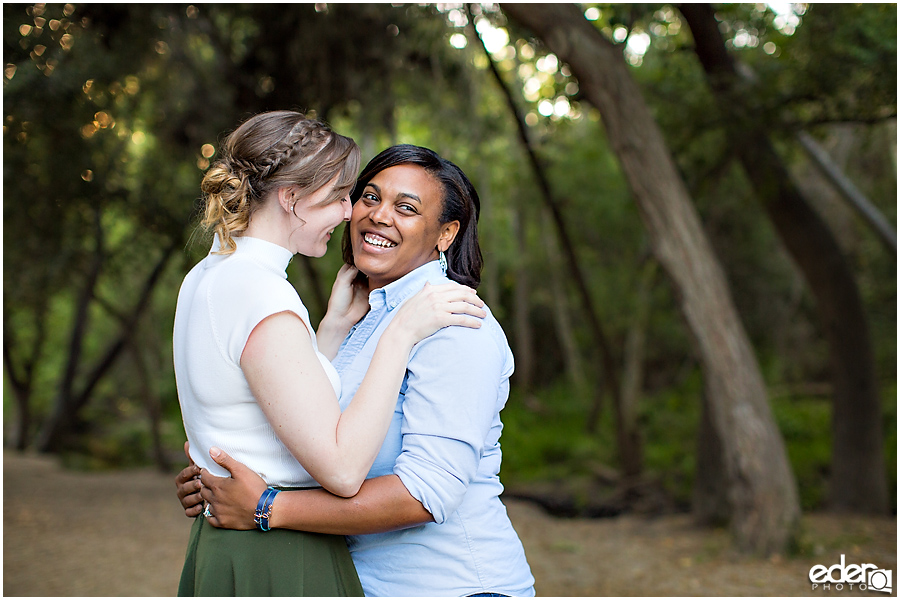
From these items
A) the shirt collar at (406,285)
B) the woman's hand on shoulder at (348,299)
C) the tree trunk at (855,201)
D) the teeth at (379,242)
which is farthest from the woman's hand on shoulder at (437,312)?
the tree trunk at (855,201)

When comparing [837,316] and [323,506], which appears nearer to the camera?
[323,506]

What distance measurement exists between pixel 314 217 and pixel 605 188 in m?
11.3

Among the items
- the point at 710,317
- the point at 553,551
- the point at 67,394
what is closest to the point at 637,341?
the point at 553,551

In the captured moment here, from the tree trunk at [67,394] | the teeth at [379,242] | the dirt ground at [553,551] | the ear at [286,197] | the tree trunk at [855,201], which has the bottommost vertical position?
the dirt ground at [553,551]

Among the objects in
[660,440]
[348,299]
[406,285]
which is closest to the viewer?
[406,285]

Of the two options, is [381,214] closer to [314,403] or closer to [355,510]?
[314,403]

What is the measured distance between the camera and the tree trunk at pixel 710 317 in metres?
5.89

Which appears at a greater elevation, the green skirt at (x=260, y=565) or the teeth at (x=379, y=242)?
the teeth at (x=379, y=242)

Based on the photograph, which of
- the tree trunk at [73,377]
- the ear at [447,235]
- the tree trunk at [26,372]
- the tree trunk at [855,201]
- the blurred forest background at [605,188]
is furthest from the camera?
the tree trunk at [73,377]

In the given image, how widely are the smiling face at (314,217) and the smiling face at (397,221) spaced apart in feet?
0.66

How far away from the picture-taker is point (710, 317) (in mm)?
6027

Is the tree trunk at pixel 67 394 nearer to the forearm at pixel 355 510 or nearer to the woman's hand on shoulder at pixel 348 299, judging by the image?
the woman's hand on shoulder at pixel 348 299

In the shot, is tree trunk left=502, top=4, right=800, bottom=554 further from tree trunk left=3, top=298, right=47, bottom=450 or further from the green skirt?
tree trunk left=3, top=298, right=47, bottom=450

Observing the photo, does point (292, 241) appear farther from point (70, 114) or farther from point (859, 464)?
point (859, 464)
